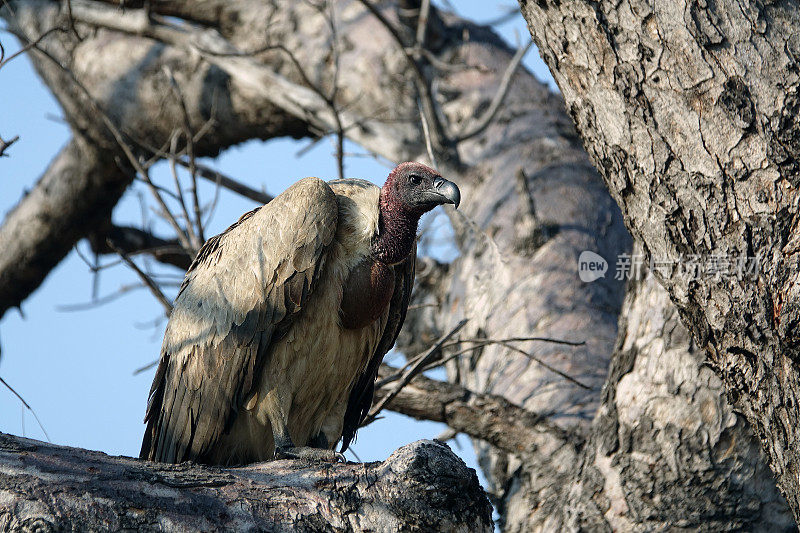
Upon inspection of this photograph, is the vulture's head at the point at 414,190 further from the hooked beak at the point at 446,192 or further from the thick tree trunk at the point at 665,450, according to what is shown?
the thick tree trunk at the point at 665,450

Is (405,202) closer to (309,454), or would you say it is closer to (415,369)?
(415,369)

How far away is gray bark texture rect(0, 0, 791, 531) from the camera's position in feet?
11.9

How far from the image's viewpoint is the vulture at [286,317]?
11.6ft

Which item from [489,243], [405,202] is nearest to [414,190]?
[405,202]

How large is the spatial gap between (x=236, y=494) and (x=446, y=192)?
1.84 m

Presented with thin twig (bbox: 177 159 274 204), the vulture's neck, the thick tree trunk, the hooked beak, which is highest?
thin twig (bbox: 177 159 274 204)

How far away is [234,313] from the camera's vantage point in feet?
11.9

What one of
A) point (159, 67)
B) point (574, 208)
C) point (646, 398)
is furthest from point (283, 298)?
point (159, 67)

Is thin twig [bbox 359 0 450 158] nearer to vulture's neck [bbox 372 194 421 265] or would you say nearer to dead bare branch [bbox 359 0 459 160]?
dead bare branch [bbox 359 0 459 160]

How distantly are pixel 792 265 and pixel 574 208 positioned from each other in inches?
124

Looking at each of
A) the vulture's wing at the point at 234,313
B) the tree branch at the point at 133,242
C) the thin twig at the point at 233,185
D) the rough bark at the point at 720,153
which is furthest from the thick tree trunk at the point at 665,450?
the tree branch at the point at 133,242

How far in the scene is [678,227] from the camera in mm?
2785

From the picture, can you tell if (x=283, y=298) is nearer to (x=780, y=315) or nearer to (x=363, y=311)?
(x=363, y=311)

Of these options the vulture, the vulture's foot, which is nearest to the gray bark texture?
the vulture
